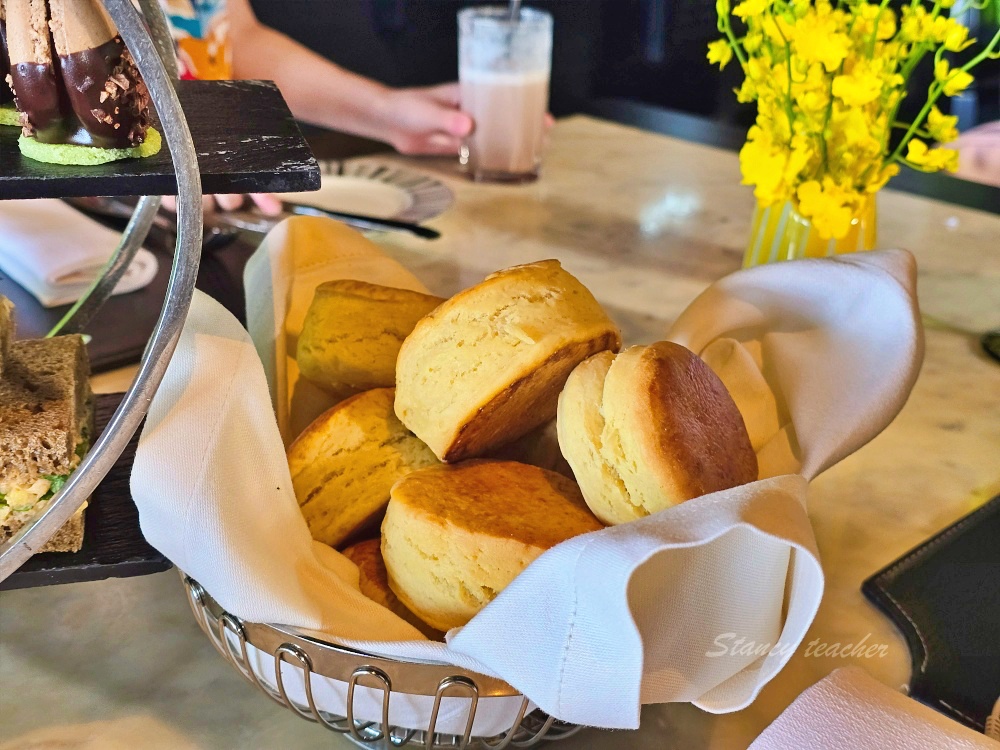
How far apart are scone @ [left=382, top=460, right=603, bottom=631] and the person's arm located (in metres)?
1.04

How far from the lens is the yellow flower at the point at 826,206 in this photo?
2.54 feet

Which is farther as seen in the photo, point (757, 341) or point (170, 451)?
point (757, 341)

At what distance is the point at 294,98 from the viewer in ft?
5.67

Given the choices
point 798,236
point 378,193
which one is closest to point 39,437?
point 798,236

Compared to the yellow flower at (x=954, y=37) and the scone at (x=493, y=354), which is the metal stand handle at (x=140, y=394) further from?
the yellow flower at (x=954, y=37)

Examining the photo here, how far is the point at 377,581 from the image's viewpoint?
18.6 inches

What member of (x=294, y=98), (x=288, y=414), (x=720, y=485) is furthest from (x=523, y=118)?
Result: (x=720, y=485)

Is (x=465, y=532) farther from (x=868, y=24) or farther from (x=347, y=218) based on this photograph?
(x=347, y=218)

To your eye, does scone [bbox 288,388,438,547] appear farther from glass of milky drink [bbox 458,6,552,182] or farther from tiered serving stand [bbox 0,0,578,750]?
glass of milky drink [bbox 458,6,552,182]

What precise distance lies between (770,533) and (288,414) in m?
0.35

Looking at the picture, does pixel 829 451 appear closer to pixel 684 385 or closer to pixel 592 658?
pixel 684 385

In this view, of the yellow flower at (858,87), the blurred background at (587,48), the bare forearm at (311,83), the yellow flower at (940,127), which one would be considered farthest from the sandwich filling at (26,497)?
the blurred background at (587,48)

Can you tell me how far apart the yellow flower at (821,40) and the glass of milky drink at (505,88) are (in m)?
0.69

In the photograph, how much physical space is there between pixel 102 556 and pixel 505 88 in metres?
1.04
